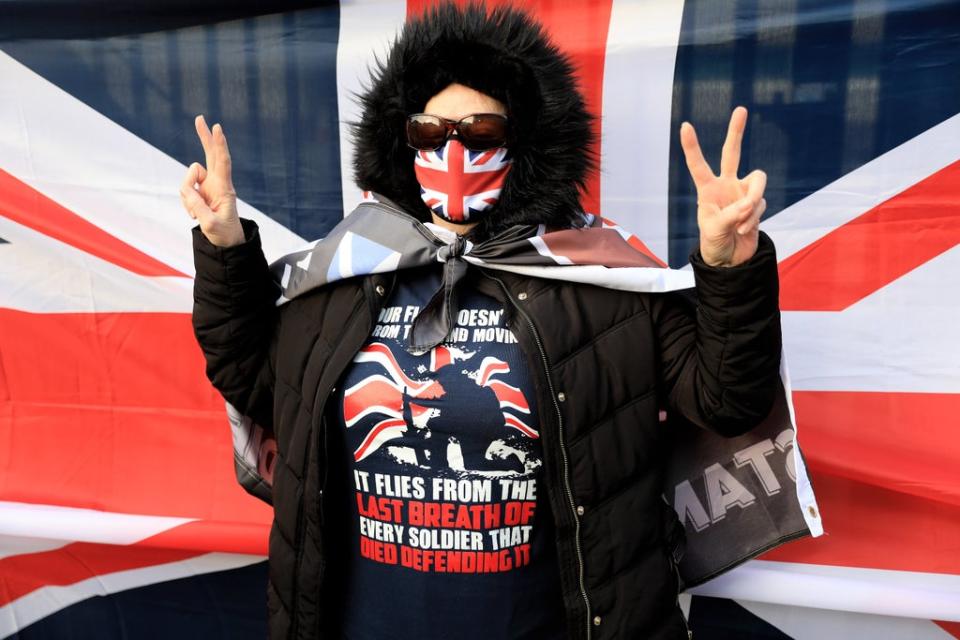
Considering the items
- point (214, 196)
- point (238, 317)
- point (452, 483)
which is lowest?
point (452, 483)

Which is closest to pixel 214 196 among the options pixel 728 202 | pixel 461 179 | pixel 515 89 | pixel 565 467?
pixel 461 179

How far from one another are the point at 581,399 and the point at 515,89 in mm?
676

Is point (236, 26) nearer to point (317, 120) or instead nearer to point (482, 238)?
point (317, 120)

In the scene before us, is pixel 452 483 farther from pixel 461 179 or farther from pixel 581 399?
pixel 461 179

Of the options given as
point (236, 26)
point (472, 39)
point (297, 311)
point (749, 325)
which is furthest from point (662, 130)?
point (236, 26)

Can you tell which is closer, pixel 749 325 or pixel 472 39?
pixel 749 325

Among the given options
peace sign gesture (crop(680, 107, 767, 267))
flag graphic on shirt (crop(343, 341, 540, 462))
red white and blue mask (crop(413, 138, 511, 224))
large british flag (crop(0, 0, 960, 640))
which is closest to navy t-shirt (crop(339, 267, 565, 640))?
flag graphic on shirt (crop(343, 341, 540, 462))

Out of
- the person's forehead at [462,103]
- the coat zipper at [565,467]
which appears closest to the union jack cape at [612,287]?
the coat zipper at [565,467]

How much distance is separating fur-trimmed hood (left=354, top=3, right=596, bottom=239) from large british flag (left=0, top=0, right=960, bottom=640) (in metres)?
0.48

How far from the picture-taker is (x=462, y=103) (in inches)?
68.1

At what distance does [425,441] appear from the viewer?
159cm

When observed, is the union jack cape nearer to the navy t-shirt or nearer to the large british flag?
the navy t-shirt

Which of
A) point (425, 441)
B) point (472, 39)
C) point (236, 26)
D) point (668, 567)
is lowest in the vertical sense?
point (668, 567)

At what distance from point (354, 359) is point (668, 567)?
78cm
